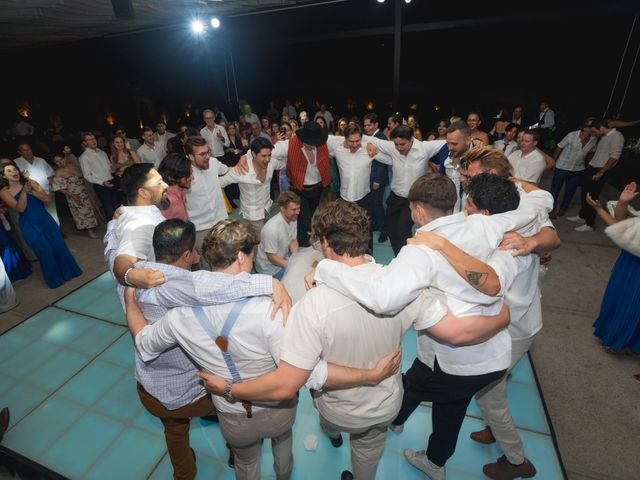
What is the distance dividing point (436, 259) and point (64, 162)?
621 centimetres

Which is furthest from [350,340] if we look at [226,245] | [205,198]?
[205,198]

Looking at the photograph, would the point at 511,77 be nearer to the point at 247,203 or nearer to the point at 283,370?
the point at 247,203

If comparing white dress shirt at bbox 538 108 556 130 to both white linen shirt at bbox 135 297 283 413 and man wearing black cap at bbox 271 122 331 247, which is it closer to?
man wearing black cap at bbox 271 122 331 247

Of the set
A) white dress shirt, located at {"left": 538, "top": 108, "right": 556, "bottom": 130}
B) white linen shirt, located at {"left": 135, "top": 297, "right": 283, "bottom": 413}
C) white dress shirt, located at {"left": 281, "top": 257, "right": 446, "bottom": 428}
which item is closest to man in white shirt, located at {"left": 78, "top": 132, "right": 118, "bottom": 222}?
white linen shirt, located at {"left": 135, "top": 297, "right": 283, "bottom": 413}

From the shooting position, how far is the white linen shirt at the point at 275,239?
9.95 feet

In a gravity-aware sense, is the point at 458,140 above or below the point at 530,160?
above

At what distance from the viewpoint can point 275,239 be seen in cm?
304

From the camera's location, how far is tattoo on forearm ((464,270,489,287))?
1.29 m

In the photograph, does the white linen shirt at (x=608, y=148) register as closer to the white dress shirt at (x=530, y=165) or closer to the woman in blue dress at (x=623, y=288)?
the white dress shirt at (x=530, y=165)

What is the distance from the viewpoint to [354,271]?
1191 millimetres

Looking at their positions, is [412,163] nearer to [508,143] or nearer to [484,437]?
[508,143]

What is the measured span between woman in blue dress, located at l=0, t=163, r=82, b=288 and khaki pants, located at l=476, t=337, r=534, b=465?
16.1 feet

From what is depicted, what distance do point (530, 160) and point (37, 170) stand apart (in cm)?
654

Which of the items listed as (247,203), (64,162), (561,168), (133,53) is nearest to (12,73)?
(133,53)
